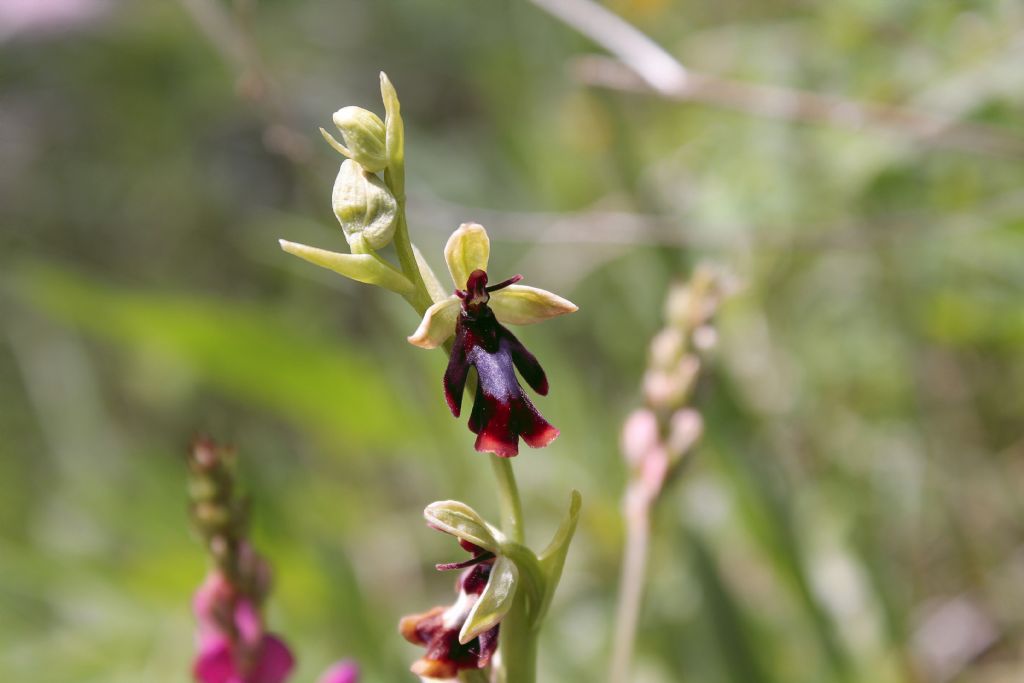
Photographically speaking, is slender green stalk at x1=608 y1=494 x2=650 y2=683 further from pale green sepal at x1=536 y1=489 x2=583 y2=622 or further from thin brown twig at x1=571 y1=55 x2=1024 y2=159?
thin brown twig at x1=571 y1=55 x2=1024 y2=159

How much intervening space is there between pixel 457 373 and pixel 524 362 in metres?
0.07

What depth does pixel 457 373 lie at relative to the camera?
24.4 inches

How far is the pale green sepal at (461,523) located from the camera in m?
0.61

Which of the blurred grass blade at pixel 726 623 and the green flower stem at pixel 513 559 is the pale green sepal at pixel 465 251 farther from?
the blurred grass blade at pixel 726 623

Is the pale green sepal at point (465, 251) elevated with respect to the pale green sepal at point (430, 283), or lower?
elevated

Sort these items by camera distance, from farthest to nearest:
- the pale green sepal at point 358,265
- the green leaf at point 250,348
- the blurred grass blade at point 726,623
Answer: the green leaf at point 250,348 < the blurred grass blade at point 726,623 < the pale green sepal at point 358,265

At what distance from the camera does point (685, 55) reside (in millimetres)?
2541

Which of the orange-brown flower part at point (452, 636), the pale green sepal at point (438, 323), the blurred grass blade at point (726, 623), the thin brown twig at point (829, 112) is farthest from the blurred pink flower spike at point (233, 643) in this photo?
the thin brown twig at point (829, 112)

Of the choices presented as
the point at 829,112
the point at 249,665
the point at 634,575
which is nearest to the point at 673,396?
the point at 634,575

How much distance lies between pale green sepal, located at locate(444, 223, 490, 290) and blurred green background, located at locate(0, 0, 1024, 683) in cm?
46

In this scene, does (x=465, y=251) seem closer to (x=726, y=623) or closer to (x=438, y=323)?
(x=438, y=323)

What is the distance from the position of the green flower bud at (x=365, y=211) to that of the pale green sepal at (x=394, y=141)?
1cm

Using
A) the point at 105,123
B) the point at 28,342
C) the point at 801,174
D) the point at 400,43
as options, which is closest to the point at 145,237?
the point at 105,123

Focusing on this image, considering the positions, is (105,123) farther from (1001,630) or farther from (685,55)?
(1001,630)
